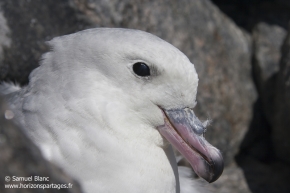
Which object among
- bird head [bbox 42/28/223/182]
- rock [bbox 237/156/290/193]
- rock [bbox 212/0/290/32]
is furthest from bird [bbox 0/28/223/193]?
rock [bbox 212/0/290/32]

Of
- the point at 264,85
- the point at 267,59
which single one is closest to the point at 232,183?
the point at 264,85

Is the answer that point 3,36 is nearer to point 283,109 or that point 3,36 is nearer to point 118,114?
point 118,114

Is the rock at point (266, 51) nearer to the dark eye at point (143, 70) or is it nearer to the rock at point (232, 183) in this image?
the rock at point (232, 183)

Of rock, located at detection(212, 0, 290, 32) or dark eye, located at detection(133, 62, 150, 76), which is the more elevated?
dark eye, located at detection(133, 62, 150, 76)

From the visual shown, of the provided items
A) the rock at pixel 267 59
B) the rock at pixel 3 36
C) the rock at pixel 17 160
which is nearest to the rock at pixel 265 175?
the rock at pixel 267 59

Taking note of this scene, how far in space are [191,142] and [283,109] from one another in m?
2.19

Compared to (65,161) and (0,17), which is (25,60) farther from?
(65,161)

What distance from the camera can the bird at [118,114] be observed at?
90.9 inches

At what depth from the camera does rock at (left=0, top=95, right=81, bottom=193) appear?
4.73 ft

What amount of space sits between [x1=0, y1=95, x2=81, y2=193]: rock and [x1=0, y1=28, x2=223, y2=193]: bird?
2.25 ft

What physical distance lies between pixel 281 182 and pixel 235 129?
596mm

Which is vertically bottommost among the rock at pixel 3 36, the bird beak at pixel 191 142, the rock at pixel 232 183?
the rock at pixel 232 183

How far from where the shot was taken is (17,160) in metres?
1.47

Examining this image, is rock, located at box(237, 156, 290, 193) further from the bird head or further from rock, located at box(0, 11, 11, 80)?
rock, located at box(0, 11, 11, 80)
